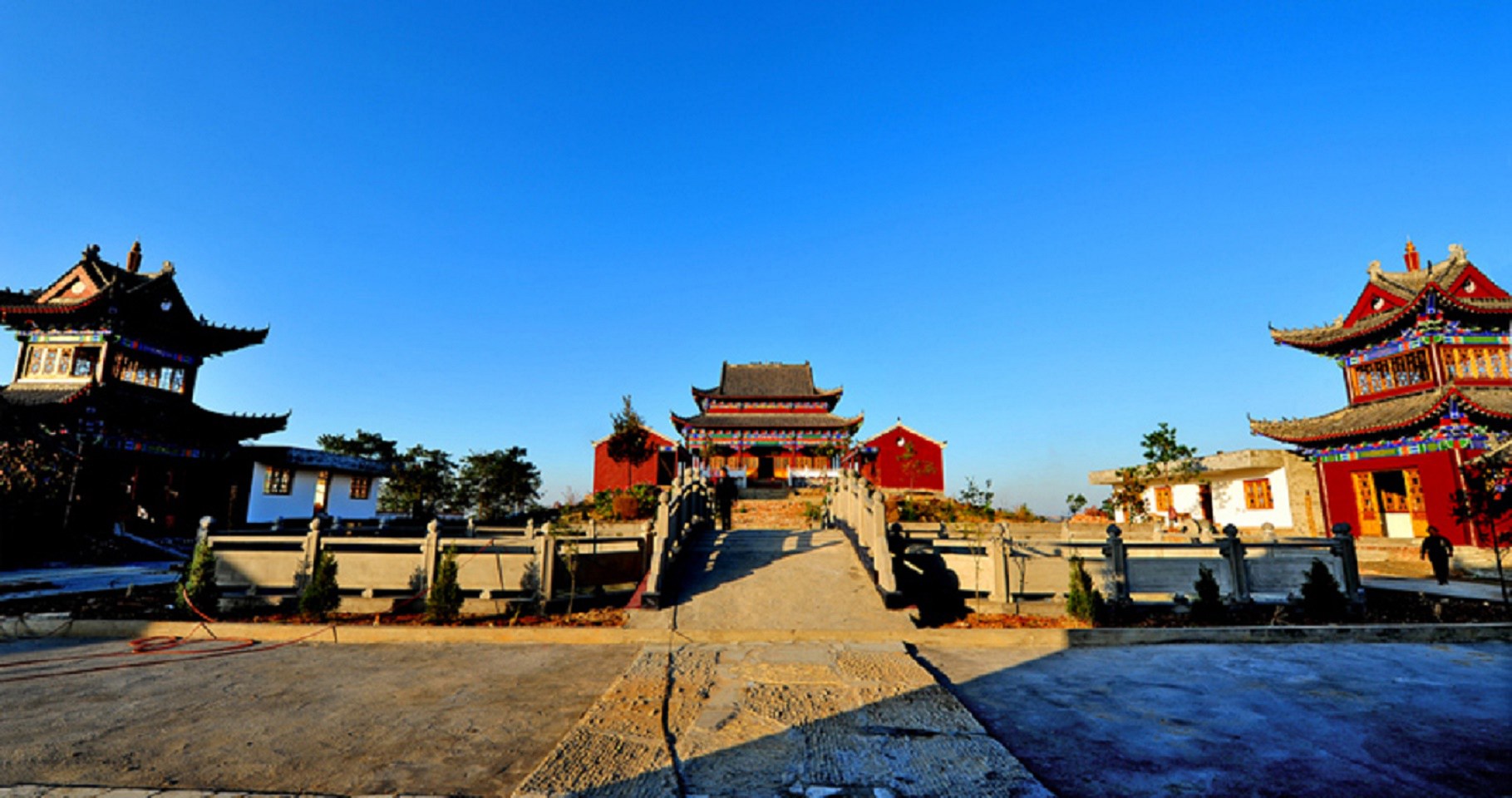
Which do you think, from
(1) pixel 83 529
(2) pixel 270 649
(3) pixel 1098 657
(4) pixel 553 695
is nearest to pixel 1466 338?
(3) pixel 1098 657

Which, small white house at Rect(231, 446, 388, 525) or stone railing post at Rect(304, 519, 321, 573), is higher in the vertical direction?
small white house at Rect(231, 446, 388, 525)

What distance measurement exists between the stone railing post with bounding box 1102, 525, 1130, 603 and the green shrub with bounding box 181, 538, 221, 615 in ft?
43.9

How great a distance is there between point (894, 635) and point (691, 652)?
270 centimetres

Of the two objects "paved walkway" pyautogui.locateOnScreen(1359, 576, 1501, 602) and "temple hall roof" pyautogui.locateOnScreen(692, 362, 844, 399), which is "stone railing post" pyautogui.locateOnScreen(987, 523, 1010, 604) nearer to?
"paved walkway" pyautogui.locateOnScreen(1359, 576, 1501, 602)

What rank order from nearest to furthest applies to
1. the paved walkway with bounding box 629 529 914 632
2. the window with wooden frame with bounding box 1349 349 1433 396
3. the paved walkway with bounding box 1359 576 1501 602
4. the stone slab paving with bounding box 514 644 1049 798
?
the stone slab paving with bounding box 514 644 1049 798 → the paved walkway with bounding box 629 529 914 632 → the paved walkway with bounding box 1359 576 1501 602 → the window with wooden frame with bounding box 1349 349 1433 396

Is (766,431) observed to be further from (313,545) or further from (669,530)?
(313,545)

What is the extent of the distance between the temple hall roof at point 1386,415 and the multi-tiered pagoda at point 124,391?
134 ft

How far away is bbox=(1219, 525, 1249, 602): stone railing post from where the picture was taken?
9.42 metres

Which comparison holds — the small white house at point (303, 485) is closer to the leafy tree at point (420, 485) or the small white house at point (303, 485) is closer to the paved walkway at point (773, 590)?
the leafy tree at point (420, 485)

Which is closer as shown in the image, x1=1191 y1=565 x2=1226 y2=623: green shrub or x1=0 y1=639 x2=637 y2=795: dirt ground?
x1=0 y1=639 x2=637 y2=795: dirt ground

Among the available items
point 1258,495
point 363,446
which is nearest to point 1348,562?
point 1258,495

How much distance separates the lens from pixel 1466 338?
20.3 meters

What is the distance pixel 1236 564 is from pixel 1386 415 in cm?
Answer: 1766

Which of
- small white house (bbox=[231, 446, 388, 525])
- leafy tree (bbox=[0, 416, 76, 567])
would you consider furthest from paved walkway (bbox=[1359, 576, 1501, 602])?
small white house (bbox=[231, 446, 388, 525])
